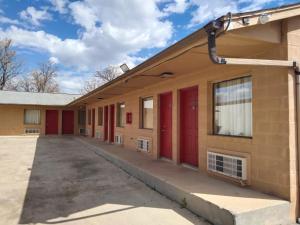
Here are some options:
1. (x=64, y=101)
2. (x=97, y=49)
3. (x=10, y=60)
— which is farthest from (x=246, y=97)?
(x=10, y=60)

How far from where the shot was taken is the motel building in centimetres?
343

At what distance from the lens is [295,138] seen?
3.67 meters

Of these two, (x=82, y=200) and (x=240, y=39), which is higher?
(x=240, y=39)

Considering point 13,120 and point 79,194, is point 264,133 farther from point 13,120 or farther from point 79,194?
point 13,120

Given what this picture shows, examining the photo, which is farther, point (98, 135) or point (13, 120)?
point (13, 120)

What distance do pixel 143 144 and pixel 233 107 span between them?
4.31m

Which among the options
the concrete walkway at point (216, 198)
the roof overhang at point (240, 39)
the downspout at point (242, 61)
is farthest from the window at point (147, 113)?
the downspout at point (242, 61)

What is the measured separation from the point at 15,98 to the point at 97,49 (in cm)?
1204

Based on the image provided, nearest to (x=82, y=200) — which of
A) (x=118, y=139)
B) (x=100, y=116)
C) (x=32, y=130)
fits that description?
(x=118, y=139)

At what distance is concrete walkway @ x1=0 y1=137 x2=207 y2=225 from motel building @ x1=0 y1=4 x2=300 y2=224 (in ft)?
1.33

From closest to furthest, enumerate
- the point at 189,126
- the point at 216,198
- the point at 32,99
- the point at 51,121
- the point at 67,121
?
the point at 216,198
the point at 189,126
the point at 32,99
the point at 51,121
the point at 67,121

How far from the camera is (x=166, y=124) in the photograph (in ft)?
24.7

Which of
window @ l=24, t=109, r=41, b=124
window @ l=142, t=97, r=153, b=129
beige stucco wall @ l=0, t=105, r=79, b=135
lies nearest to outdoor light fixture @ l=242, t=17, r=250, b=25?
window @ l=142, t=97, r=153, b=129

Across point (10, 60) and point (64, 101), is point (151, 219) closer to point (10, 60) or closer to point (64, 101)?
point (64, 101)
